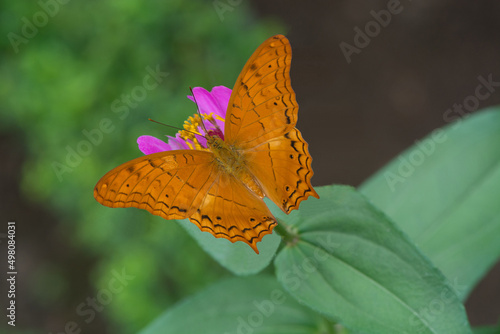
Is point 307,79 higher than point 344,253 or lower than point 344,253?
higher

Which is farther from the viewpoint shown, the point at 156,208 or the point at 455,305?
the point at 455,305

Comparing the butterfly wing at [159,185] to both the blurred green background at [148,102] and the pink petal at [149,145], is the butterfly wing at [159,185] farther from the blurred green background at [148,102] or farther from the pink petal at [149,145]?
the blurred green background at [148,102]

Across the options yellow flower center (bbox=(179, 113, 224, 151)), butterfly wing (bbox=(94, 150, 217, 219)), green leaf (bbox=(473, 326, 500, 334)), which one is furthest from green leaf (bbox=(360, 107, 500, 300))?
butterfly wing (bbox=(94, 150, 217, 219))

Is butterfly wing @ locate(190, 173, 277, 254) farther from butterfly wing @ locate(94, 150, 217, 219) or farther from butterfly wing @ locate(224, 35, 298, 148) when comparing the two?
butterfly wing @ locate(224, 35, 298, 148)

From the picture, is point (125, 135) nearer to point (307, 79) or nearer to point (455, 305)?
point (307, 79)

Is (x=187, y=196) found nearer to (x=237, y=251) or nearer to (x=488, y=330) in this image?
(x=237, y=251)

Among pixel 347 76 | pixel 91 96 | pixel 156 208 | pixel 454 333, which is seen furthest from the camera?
pixel 347 76

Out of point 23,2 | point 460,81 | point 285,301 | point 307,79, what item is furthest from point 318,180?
point 23,2

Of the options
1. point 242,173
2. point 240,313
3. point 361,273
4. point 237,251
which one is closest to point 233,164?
point 242,173
